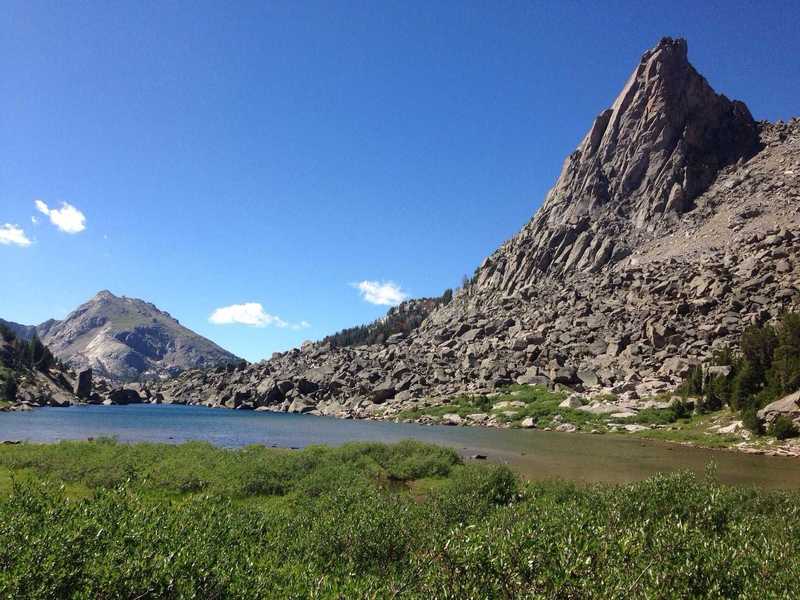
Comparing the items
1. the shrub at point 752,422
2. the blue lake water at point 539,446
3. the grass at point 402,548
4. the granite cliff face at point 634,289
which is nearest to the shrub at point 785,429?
the shrub at point 752,422

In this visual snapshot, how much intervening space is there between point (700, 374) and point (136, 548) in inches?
3481

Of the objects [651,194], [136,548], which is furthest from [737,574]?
[651,194]

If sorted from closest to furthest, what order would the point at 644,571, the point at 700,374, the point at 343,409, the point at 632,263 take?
1. the point at 644,571
2. the point at 700,374
3. the point at 343,409
4. the point at 632,263

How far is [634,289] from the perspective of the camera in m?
135

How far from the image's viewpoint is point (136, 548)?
36.2 ft

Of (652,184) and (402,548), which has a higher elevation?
(652,184)

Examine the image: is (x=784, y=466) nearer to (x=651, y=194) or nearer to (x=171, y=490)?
(x=171, y=490)

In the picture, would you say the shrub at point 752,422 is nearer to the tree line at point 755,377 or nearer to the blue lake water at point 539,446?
the tree line at point 755,377

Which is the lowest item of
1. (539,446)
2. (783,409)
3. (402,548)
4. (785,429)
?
(539,446)

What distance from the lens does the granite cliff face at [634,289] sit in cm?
10419

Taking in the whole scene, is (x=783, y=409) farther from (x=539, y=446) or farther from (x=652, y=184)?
(x=652, y=184)

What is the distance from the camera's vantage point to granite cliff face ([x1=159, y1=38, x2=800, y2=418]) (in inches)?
4102

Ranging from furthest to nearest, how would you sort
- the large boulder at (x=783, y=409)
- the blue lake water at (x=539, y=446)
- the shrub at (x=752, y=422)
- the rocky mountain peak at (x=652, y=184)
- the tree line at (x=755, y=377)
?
the rocky mountain peak at (x=652, y=184), the tree line at (x=755, y=377), the shrub at (x=752, y=422), the large boulder at (x=783, y=409), the blue lake water at (x=539, y=446)

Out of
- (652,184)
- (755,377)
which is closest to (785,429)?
(755,377)
